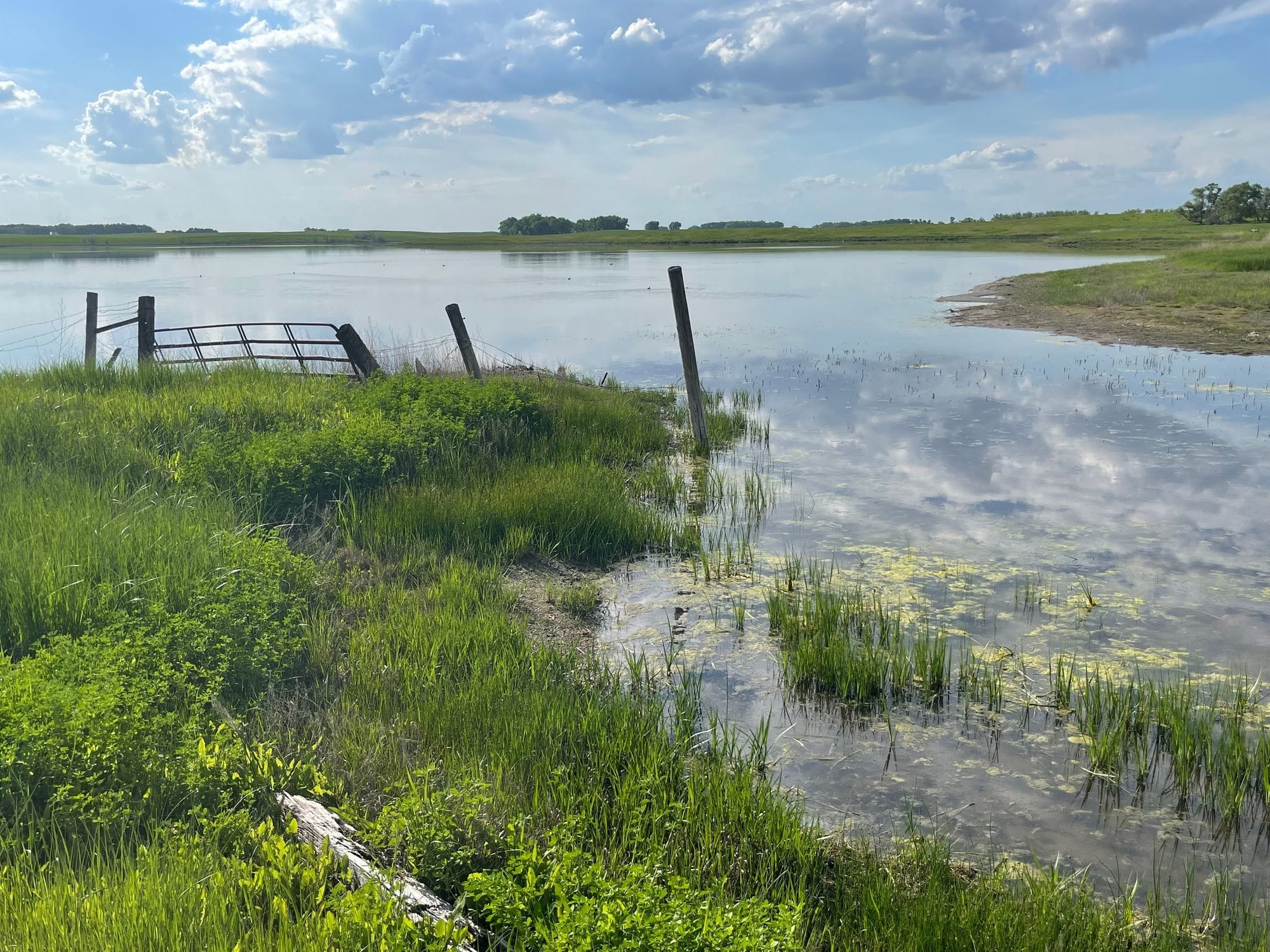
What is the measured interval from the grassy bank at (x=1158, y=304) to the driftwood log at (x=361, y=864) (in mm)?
24922

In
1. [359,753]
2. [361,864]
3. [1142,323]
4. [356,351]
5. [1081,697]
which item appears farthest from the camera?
[1142,323]

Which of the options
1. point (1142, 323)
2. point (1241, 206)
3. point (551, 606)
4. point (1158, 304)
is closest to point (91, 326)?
point (551, 606)

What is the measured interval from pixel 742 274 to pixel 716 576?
56.9 m

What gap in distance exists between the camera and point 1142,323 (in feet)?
92.9

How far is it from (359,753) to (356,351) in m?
10.9

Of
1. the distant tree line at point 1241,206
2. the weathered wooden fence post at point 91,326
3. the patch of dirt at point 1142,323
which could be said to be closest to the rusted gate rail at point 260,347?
the weathered wooden fence post at point 91,326

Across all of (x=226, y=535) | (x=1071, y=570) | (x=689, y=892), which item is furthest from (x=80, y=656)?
(x=1071, y=570)

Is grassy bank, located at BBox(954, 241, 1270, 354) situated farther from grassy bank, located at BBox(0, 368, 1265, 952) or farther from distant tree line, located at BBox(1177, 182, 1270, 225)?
distant tree line, located at BBox(1177, 182, 1270, 225)

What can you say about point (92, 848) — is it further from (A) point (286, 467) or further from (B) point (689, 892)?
(A) point (286, 467)

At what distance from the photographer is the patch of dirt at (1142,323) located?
80.3 ft

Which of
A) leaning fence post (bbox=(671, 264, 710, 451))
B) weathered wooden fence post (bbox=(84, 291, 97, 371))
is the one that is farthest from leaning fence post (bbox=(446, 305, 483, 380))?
weathered wooden fence post (bbox=(84, 291, 97, 371))

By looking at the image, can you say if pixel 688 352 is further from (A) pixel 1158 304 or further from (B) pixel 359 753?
(A) pixel 1158 304

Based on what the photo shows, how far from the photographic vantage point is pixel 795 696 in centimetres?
692

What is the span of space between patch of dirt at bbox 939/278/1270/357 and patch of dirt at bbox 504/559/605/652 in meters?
20.6
